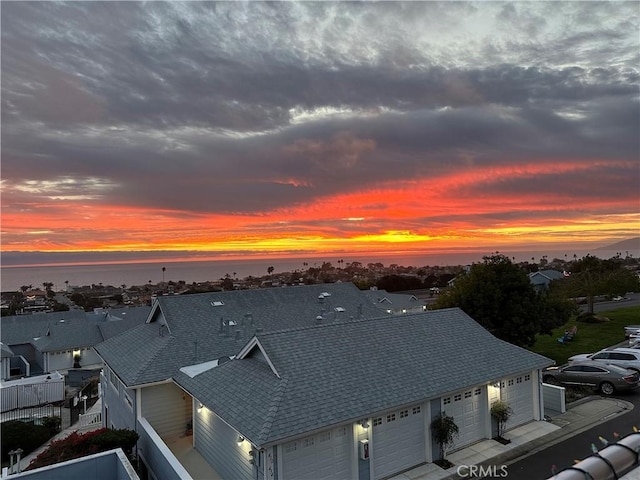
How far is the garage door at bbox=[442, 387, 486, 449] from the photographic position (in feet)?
47.5

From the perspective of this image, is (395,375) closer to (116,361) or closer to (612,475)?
(612,475)

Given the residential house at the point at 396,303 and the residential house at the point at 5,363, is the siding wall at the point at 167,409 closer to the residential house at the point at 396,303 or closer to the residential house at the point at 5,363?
the residential house at the point at 5,363

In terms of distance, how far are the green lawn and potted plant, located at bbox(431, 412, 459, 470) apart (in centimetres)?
1833

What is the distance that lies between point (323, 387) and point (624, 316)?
46.4m

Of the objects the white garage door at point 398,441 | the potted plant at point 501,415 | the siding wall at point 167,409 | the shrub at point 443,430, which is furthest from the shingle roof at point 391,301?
the white garage door at point 398,441

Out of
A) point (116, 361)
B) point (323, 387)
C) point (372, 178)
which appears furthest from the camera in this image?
point (372, 178)

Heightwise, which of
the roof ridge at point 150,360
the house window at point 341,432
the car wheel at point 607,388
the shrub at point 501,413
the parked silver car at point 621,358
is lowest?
the car wheel at point 607,388

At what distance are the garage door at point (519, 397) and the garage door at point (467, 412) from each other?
1.41 metres

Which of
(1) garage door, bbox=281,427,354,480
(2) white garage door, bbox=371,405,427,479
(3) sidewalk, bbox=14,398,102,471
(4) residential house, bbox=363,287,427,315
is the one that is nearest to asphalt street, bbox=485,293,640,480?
(2) white garage door, bbox=371,405,427,479

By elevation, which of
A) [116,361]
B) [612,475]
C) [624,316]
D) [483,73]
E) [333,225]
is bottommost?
[624,316]

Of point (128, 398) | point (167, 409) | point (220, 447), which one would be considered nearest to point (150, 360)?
point (128, 398)

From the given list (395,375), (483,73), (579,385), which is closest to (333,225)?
(483,73)

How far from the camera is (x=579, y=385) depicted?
21031mm

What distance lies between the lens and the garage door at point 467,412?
47.5ft
